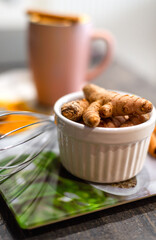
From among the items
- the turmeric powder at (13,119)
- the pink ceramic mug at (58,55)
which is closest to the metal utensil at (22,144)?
the turmeric powder at (13,119)

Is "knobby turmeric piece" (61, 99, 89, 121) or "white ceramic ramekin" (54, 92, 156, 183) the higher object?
"knobby turmeric piece" (61, 99, 89, 121)

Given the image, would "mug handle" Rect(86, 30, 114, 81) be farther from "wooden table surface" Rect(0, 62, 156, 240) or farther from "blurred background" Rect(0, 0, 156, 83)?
"wooden table surface" Rect(0, 62, 156, 240)

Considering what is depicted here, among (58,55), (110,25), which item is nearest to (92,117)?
(58,55)

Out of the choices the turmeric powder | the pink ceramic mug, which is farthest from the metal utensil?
the pink ceramic mug

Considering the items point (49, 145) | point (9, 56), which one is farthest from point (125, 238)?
point (9, 56)

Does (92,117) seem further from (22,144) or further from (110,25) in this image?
(110,25)

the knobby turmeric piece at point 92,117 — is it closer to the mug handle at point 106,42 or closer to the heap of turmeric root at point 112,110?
the heap of turmeric root at point 112,110

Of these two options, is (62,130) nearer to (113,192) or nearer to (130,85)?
(113,192)
